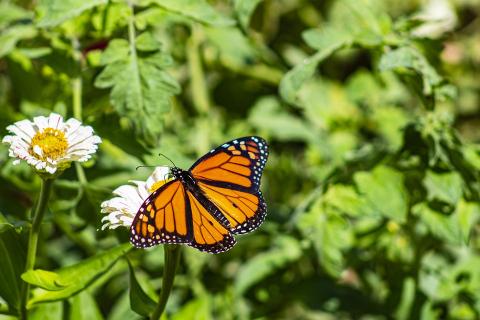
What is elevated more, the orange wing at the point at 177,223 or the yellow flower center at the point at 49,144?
the yellow flower center at the point at 49,144

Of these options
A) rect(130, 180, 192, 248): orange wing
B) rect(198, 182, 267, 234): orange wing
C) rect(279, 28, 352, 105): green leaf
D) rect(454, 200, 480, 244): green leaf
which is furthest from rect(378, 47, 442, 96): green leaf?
rect(130, 180, 192, 248): orange wing

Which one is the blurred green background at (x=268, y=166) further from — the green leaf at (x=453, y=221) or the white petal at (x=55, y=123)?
the white petal at (x=55, y=123)

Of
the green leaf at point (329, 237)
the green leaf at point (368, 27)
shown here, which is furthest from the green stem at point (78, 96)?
the green leaf at point (368, 27)

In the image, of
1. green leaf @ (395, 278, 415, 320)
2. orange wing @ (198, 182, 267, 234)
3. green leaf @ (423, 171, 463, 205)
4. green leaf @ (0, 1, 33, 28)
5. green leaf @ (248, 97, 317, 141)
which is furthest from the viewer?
green leaf @ (248, 97, 317, 141)

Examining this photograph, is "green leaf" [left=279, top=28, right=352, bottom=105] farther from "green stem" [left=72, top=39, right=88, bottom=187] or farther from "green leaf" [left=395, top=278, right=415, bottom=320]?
"green leaf" [left=395, top=278, right=415, bottom=320]

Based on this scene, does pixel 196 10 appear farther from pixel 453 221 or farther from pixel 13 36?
pixel 453 221

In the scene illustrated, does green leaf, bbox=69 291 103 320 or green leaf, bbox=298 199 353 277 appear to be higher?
green leaf, bbox=69 291 103 320
